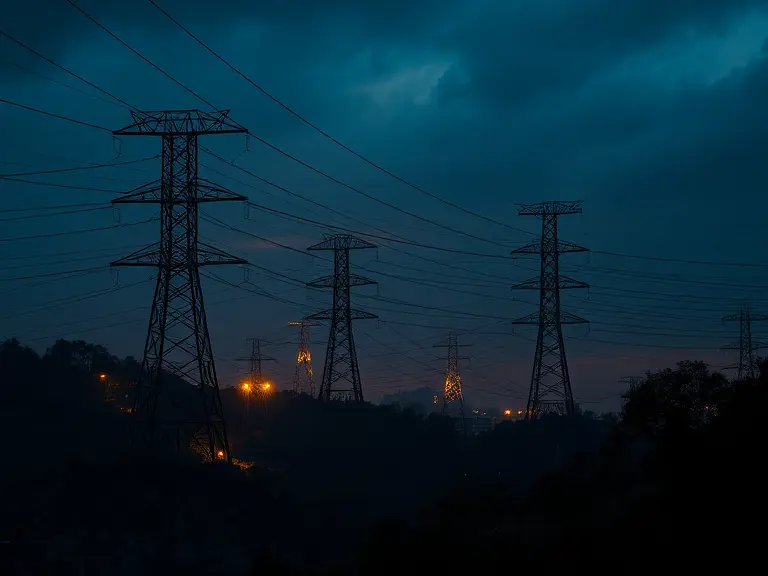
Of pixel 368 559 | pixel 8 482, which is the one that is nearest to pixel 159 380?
pixel 8 482

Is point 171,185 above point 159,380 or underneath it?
above

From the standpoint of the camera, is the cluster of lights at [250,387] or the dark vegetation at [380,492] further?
the cluster of lights at [250,387]

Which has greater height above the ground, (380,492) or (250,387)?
(250,387)

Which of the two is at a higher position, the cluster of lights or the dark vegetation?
the cluster of lights

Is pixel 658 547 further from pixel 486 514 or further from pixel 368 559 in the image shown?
pixel 486 514

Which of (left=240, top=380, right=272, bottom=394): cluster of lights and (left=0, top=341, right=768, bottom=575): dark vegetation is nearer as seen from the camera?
(left=0, top=341, right=768, bottom=575): dark vegetation

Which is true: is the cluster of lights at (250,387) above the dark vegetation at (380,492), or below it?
above

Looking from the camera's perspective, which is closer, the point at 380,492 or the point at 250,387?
the point at 380,492

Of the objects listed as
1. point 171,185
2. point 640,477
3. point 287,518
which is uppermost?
point 171,185
